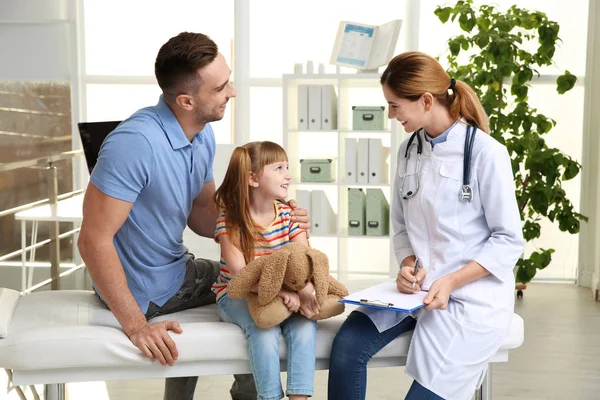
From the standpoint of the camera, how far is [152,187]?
2203mm

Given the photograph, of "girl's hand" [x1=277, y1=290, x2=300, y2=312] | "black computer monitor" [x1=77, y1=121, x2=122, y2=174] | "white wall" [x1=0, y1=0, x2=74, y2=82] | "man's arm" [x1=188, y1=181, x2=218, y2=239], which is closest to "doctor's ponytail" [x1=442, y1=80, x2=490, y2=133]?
"girl's hand" [x1=277, y1=290, x2=300, y2=312]

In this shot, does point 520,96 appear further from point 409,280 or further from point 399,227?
point 409,280

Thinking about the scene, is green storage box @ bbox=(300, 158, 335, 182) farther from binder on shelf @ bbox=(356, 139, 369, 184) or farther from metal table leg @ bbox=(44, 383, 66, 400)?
metal table leg @ bbox=(44, 383, 66, 400)

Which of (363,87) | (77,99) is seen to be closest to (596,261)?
(363,87)

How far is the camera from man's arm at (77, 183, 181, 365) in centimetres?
210

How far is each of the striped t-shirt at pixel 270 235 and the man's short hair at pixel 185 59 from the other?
0.37 meters

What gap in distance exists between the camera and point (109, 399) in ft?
10.1

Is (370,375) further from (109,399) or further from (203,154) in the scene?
(203,154)

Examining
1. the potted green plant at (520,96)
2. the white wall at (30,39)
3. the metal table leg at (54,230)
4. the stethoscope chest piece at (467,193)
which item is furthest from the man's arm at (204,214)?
the white wall at (30,39)

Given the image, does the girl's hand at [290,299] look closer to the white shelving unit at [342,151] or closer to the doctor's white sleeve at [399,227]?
the doctor's white sleeve at [399,227]

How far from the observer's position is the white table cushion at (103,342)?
6.88ft

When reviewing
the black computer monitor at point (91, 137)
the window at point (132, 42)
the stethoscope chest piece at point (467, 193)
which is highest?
the window at point (132, 42)

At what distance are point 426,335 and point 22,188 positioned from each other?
3.91m

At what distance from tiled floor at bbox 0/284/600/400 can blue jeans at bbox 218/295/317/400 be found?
1.02m
